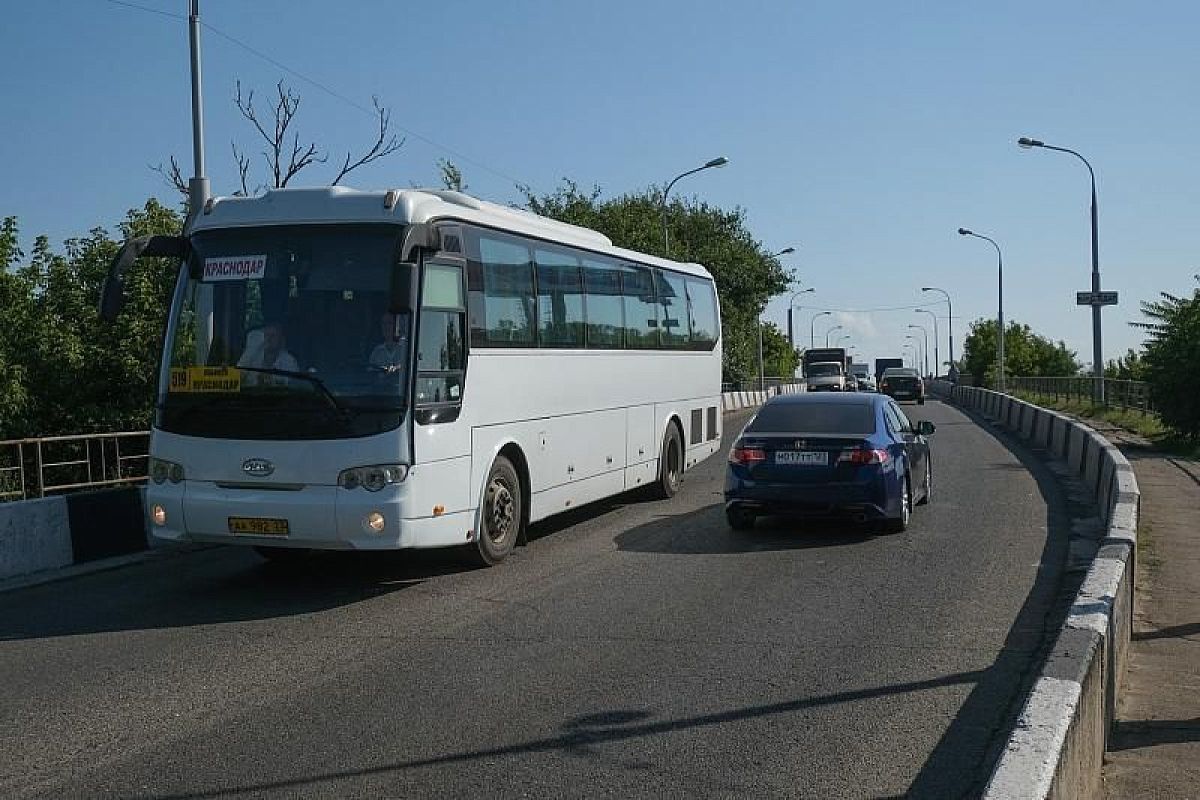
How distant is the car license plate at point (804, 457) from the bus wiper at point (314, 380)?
4.82 m

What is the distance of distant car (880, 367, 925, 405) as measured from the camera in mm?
64500

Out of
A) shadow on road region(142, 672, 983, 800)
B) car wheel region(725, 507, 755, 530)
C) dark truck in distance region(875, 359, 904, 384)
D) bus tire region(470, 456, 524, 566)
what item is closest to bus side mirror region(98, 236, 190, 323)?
bus tire region(470, 456, 524, 566)

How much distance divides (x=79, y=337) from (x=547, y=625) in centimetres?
2661

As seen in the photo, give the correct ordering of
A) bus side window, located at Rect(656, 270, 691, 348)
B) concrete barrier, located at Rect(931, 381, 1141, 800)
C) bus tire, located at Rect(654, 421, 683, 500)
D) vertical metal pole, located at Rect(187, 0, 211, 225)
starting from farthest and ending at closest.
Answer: bus side window, located at Rect(656, 270, 691, 348) → bus tire, located at Rect(654, 421, 683, 500) → vertical metal pole, located at Rect(187, 0, 211, 225) → concrete barrier, located at Rect(931, 381, 1141, 800)

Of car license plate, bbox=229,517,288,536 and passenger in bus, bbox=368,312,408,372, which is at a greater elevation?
passenger in bus, bbox=368,312,408,372

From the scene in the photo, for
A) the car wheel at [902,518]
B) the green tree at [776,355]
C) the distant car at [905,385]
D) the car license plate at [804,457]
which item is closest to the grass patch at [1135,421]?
the distant car at [905,385]

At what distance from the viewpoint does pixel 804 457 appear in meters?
12.4

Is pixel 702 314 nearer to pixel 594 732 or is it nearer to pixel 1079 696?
pixel 594 732

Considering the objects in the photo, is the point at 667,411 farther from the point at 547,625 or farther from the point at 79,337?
the point at 79,337

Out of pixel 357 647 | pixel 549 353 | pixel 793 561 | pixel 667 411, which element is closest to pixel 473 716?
pixel 357 647

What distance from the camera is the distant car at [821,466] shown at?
40.2 ft

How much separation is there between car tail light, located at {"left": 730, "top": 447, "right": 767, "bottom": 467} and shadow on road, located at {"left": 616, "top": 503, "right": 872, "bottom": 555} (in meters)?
0.74

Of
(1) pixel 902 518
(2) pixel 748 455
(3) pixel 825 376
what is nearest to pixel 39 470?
(2) pixel 748 455

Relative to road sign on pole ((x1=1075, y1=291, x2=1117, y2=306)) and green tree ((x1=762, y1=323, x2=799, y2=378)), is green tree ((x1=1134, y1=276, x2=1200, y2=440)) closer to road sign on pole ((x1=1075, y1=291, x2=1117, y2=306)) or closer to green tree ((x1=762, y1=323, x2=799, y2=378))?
road sign on pole ((x1=1075, y1=291, x2=1117, y2=306))
